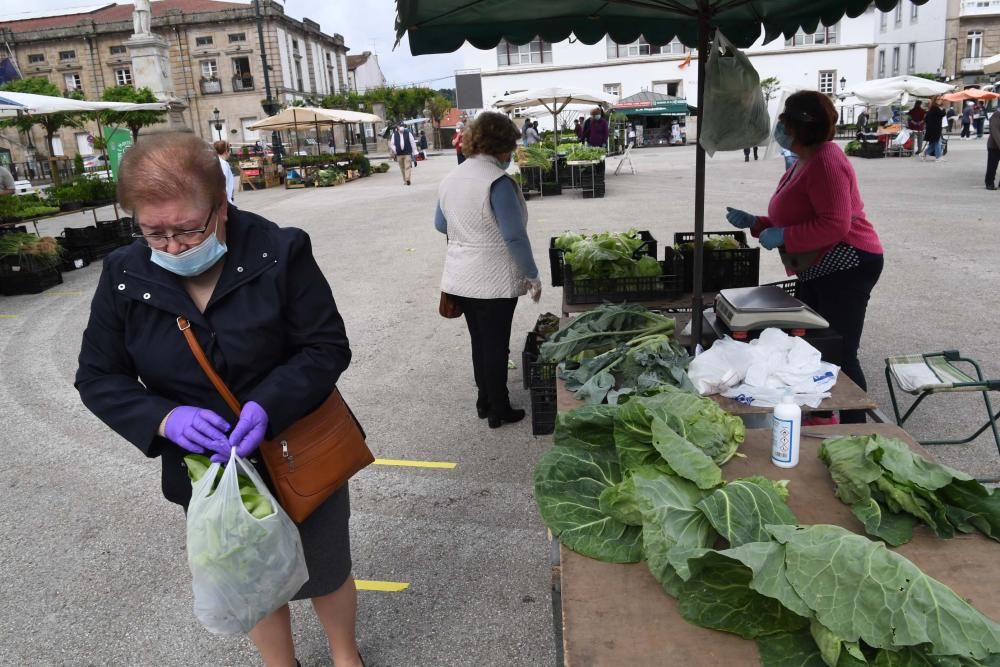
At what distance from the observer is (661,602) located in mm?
1673

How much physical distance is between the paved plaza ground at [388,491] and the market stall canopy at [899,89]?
47.6ft

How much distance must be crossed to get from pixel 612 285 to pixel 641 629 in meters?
2.91

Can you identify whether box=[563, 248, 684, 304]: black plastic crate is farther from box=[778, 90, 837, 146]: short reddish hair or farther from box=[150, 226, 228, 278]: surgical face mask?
box=[150, 226, 228, 278]: surgical face mask

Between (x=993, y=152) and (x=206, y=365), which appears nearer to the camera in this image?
(x=206, y=365)

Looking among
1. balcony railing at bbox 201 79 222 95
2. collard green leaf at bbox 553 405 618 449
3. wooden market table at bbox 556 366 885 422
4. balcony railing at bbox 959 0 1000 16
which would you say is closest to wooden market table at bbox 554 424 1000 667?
collard green leaf at bbox 553 405 618 449

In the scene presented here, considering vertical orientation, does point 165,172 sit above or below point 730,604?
above

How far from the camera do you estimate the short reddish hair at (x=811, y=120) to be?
142 inches

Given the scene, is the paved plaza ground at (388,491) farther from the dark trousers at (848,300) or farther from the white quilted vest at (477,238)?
the white quilted vest at (477,238)

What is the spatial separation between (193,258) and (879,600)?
1.83 metres

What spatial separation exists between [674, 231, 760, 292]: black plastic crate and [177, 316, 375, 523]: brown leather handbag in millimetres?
2771

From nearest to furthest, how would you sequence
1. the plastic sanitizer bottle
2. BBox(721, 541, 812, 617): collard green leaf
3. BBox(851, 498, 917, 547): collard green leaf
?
BBox(721, 541, 812, 617): collard green leaf → BBox(851, 498, 917, 547): collard green leaf → the plastic sanitizer bottle

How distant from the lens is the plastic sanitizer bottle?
213cm

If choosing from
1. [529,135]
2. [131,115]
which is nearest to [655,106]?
[529,135]

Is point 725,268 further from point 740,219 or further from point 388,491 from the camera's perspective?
point 388,491
